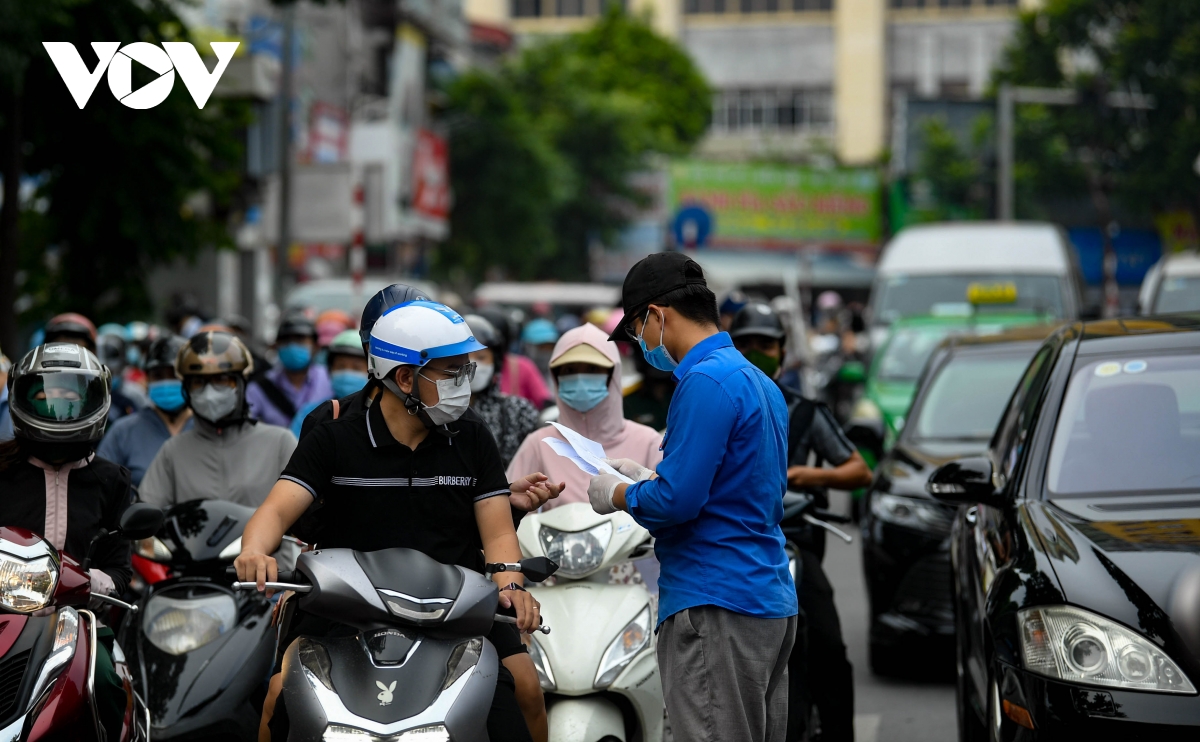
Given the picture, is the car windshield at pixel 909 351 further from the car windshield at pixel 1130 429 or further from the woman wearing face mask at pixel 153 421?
the car windshield at pixel 1130 429

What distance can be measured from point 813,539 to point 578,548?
168 centimetres

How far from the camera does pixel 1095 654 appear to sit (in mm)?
4543

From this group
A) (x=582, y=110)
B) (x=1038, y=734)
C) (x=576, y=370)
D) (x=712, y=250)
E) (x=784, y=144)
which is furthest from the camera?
(x=784, y=144)

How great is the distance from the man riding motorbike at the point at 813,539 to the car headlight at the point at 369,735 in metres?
2.41

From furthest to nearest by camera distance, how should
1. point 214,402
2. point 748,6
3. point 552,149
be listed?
point 748,6, point 552,149, point 214,402

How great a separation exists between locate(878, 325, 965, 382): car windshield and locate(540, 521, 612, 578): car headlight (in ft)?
33.8

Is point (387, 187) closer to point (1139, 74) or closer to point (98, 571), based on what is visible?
point (1139, 74)

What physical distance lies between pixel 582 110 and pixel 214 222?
36.2m

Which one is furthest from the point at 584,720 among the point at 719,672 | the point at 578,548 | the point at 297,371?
the point at 297,371

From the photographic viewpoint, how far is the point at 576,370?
607 centimetres

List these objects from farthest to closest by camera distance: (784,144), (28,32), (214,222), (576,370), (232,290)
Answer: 1. (784,144)
2. (232,290)
3. (214,222)
4. (28,32)
5. (576,370)

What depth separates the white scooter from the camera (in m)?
4.99

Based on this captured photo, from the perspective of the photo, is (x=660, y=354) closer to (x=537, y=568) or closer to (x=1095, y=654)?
(x=537, y=568)

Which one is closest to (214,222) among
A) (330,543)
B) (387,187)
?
(330,543)
